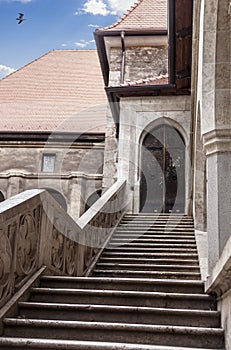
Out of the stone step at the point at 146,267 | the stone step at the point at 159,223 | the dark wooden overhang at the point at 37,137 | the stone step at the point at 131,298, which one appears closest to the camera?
the stone step at the point at 131,298

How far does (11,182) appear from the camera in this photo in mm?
16156

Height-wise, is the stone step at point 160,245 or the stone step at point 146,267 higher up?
the stone step at point 160,245

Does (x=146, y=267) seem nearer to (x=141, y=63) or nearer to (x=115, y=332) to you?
(x=115, y=332)

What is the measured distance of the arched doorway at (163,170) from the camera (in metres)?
12.2

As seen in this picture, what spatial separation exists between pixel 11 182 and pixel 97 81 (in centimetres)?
798

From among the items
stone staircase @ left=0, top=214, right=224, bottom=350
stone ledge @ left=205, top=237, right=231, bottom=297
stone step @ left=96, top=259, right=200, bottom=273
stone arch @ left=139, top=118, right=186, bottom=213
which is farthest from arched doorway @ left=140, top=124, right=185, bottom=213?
stone ledge @ left=205, top=237, right=231, bottom=297

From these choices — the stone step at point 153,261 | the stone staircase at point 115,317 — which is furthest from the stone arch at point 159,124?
the stone staircase at point 115,317

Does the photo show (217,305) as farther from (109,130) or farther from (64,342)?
(109,130)

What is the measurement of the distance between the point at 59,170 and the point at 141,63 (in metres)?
4.97

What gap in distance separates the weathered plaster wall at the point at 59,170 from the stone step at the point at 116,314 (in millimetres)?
11616

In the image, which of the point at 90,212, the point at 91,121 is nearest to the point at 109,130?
the point at 91,121

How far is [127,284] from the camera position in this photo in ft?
14.6

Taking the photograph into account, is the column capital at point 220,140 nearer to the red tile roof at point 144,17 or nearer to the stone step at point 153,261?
the stone step at point 153,261

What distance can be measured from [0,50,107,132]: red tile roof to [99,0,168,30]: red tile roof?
3.64 m
